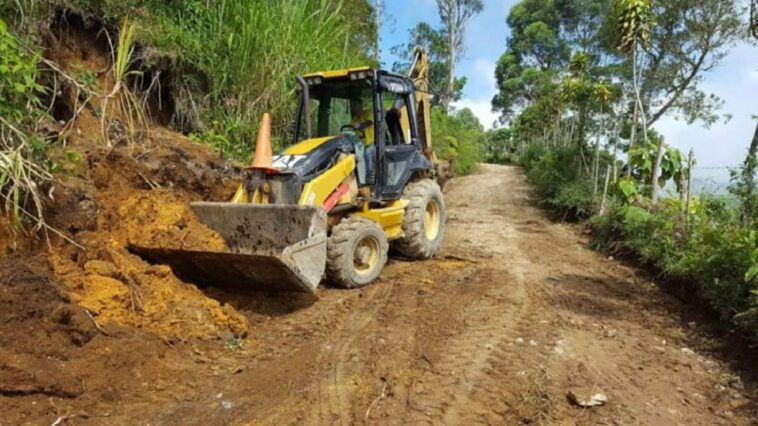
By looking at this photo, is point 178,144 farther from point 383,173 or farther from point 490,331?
point 490,331

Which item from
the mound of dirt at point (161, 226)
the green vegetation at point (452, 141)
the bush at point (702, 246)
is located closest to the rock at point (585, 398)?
the bush at point (702, 246)

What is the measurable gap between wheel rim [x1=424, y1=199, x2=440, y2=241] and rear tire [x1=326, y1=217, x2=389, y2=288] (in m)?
1.74

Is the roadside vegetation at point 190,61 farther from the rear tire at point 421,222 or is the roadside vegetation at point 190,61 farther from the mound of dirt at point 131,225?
the rear tire at point 421,222

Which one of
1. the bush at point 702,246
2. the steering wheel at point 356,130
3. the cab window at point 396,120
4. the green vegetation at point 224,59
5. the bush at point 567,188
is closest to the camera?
the bush at point 702,246

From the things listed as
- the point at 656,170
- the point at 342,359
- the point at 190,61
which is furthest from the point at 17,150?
the point at 656,170

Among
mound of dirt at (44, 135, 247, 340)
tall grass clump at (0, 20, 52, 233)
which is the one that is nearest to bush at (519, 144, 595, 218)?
mound of dirt at (44, 135, 247, 340)

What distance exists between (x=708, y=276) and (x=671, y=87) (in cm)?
1938

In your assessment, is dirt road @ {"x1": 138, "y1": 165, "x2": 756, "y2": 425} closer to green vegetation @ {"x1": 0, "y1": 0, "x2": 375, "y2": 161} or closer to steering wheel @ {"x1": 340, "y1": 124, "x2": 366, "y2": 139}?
steering wheel @ {"x1": 340, "y1": 124, "x2": 366, "y2": 139}

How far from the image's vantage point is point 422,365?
13.6 feet

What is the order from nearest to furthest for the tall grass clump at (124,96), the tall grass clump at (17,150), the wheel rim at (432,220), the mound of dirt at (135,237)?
the tall grass clump at (17,150) → the mound of dirt at (135,237) → the tall grass clump at (124,96) → the wheel rim at (432,220)

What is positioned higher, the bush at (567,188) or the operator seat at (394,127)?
the operator seat at (394,127)

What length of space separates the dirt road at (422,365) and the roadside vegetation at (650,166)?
67cm

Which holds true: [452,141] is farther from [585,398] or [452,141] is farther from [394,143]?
[585,398]

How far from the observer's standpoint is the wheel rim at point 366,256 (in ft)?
20.0
